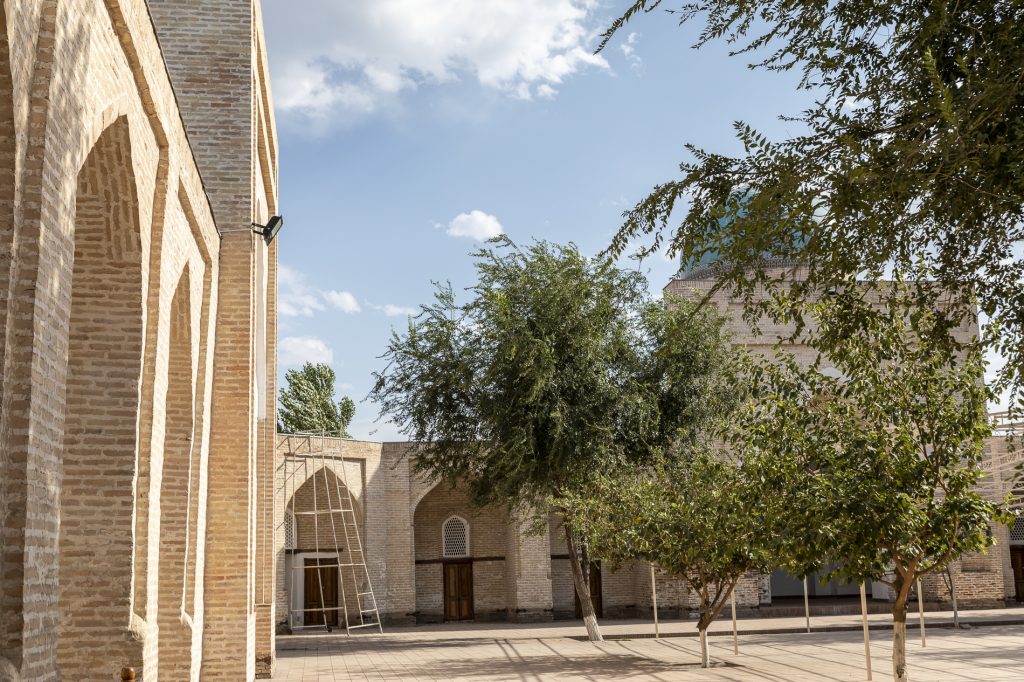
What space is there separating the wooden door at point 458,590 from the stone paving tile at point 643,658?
6.36 meters

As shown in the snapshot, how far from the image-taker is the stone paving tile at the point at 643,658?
1448cm

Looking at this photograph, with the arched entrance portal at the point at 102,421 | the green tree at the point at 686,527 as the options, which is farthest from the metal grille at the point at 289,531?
the arched entrance portal at the point at 102,421

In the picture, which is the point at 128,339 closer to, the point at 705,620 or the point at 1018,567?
the point at 705,620

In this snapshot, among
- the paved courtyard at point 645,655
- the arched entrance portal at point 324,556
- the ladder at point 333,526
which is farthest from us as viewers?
the arched entrance portal at point 324,556

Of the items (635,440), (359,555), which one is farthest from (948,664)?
(359,555)

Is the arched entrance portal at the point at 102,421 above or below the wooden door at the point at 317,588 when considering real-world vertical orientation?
above

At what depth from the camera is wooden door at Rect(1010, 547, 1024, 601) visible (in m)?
30.4

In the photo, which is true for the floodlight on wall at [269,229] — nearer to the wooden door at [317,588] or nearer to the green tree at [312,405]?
the wooden door at [317,588]

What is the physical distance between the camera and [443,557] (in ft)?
98.6

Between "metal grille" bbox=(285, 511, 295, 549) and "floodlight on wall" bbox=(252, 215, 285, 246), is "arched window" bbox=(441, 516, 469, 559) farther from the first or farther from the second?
"floodlight on wall" bbox=(252, 215, 285, 246)

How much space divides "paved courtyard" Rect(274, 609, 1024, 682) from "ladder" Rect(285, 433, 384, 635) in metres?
2.49

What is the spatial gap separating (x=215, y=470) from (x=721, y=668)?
27.5ft

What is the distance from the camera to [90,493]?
6.89 meters

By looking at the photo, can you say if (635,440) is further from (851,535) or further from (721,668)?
(851,535)
